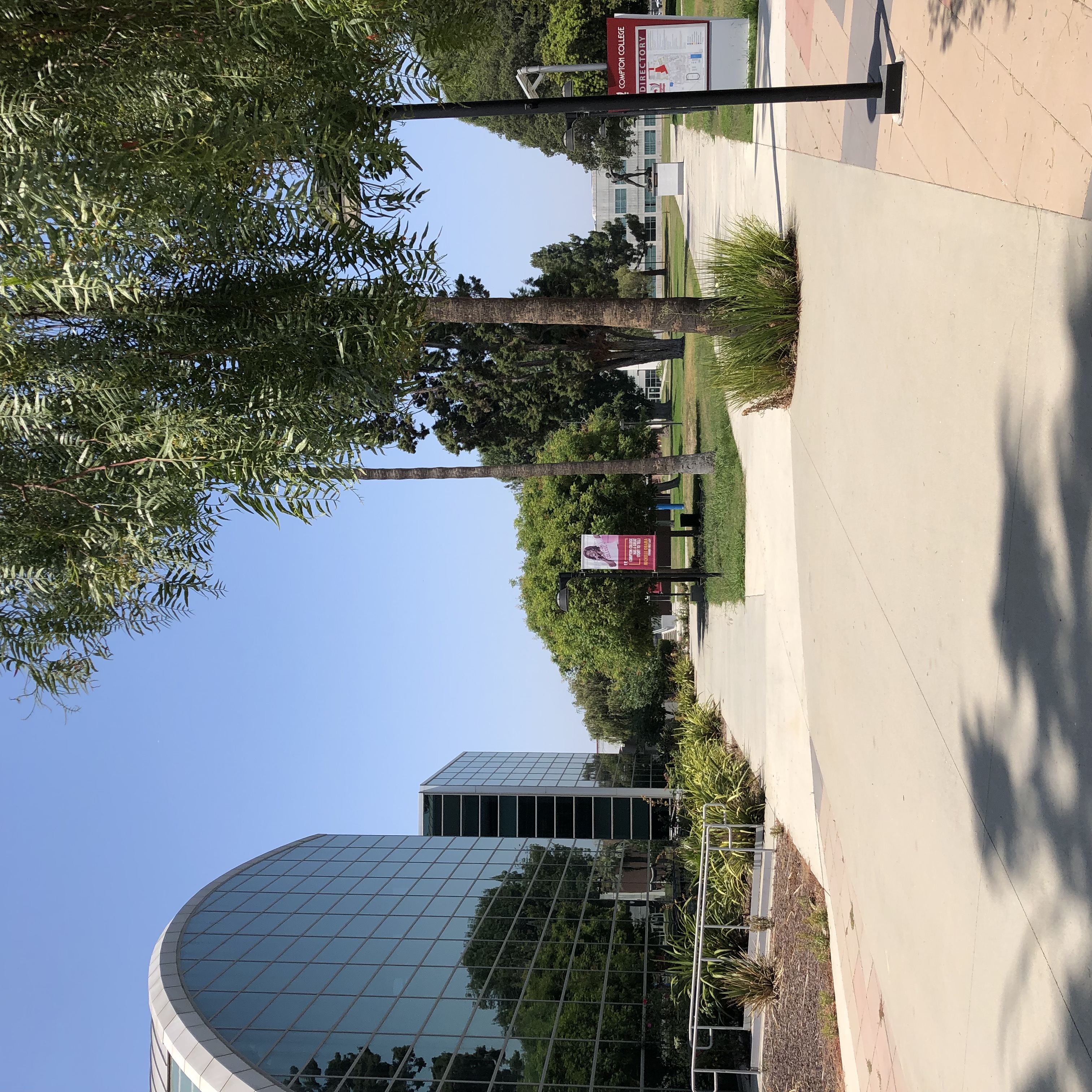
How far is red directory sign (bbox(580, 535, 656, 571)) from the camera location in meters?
18.7

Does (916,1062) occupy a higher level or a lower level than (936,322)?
lower

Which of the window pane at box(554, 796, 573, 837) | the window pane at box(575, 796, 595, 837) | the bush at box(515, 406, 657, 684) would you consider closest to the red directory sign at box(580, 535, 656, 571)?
the bush at box(515, 406, 657, 684)

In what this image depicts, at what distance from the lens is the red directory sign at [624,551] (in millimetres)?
18688

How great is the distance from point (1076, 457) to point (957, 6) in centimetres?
321

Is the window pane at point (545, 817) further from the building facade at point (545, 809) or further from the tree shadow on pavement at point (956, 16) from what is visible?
the tree shadow on pavement at point (956, 16)

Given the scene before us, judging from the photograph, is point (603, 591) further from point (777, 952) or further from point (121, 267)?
point (121, 267)

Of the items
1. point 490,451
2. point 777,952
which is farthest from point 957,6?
point 490,451

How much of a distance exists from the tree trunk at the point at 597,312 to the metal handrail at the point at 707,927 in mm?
7751

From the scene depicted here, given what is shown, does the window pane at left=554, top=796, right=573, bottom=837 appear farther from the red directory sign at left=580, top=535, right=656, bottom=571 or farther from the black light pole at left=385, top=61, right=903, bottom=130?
the black light pole at left=385, top=61, right=903, bottom=130

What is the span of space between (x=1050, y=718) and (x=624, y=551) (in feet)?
47.2

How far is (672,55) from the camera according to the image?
7.98 meters

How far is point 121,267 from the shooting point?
5.88 metres

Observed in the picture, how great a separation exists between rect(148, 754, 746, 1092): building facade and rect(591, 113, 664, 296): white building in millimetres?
34450

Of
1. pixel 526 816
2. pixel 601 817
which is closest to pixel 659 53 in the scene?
pixel 601 817
